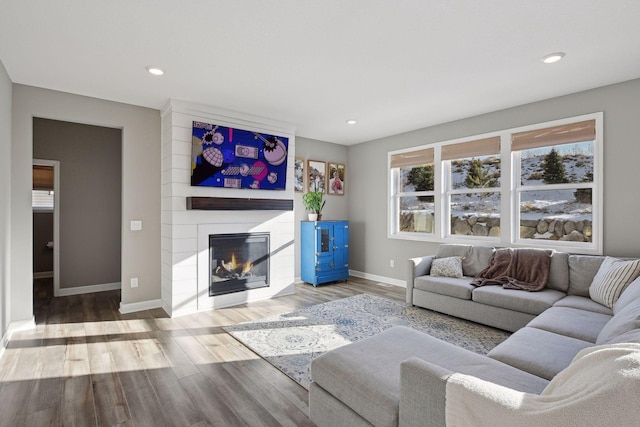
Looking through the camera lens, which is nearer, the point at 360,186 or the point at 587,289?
Result: the point at 587,289

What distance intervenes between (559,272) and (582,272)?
7.7 inches

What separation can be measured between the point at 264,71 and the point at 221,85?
62 cm

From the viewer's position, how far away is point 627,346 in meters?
0.98

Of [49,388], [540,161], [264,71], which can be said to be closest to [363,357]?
[49,388]

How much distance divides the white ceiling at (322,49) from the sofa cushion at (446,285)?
2162 mm

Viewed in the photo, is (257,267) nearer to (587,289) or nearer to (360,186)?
A: (360,186)

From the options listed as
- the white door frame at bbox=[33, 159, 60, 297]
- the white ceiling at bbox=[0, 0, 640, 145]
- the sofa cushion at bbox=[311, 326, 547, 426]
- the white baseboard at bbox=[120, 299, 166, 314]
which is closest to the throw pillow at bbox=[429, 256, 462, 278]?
the white ceiling at bbox=[0, 0, 640, 145]

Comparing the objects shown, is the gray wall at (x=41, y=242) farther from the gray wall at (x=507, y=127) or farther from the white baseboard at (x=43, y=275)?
the gray wall at (x=507, y=127)

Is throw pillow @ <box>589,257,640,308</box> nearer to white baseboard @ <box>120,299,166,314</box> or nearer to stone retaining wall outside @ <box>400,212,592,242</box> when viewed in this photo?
stone retaining wall outside @ <box>400,212,592,242</box>

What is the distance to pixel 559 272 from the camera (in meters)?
3.40

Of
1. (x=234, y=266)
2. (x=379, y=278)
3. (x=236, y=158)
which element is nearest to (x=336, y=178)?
(x=379, y=278)

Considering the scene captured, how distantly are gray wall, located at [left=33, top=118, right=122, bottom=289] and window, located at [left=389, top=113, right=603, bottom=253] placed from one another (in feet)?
15.3

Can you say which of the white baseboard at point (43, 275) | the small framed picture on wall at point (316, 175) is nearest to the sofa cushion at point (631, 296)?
the small framed picture on wall at point (316, 175)

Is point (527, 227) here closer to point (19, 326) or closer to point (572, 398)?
point (572, 398)
